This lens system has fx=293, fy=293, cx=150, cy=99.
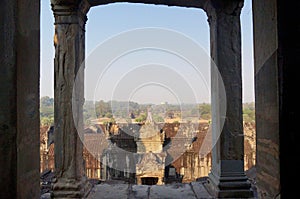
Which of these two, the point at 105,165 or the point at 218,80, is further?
the point at 105,165

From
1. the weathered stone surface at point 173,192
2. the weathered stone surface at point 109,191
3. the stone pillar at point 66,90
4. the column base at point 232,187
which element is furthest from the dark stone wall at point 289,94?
the stone pillar at point 66,90

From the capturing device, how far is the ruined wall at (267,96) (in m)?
2.38

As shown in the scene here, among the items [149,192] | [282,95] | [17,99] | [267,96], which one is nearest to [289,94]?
[282,95]

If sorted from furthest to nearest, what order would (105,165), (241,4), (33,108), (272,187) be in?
(105,165)
(241,4)
(33,108)
(272,187)

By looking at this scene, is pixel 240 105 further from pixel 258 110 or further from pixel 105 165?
pixel 105 165

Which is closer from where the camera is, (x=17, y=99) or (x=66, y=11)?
(x=17, y=99)

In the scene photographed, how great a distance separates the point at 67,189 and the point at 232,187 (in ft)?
8.51

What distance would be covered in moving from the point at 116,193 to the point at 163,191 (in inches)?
32.2

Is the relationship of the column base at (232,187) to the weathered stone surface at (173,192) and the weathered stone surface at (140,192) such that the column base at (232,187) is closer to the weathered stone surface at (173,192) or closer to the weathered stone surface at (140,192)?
the weathered stone surface at (173,192)

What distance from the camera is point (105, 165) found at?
503 inches

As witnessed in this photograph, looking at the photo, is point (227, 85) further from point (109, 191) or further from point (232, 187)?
point (109, 191)

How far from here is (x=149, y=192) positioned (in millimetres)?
5031

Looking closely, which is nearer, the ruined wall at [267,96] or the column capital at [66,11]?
→ the ruined wall at [267,96]

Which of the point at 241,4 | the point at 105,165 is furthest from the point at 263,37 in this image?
the point at 105,165
